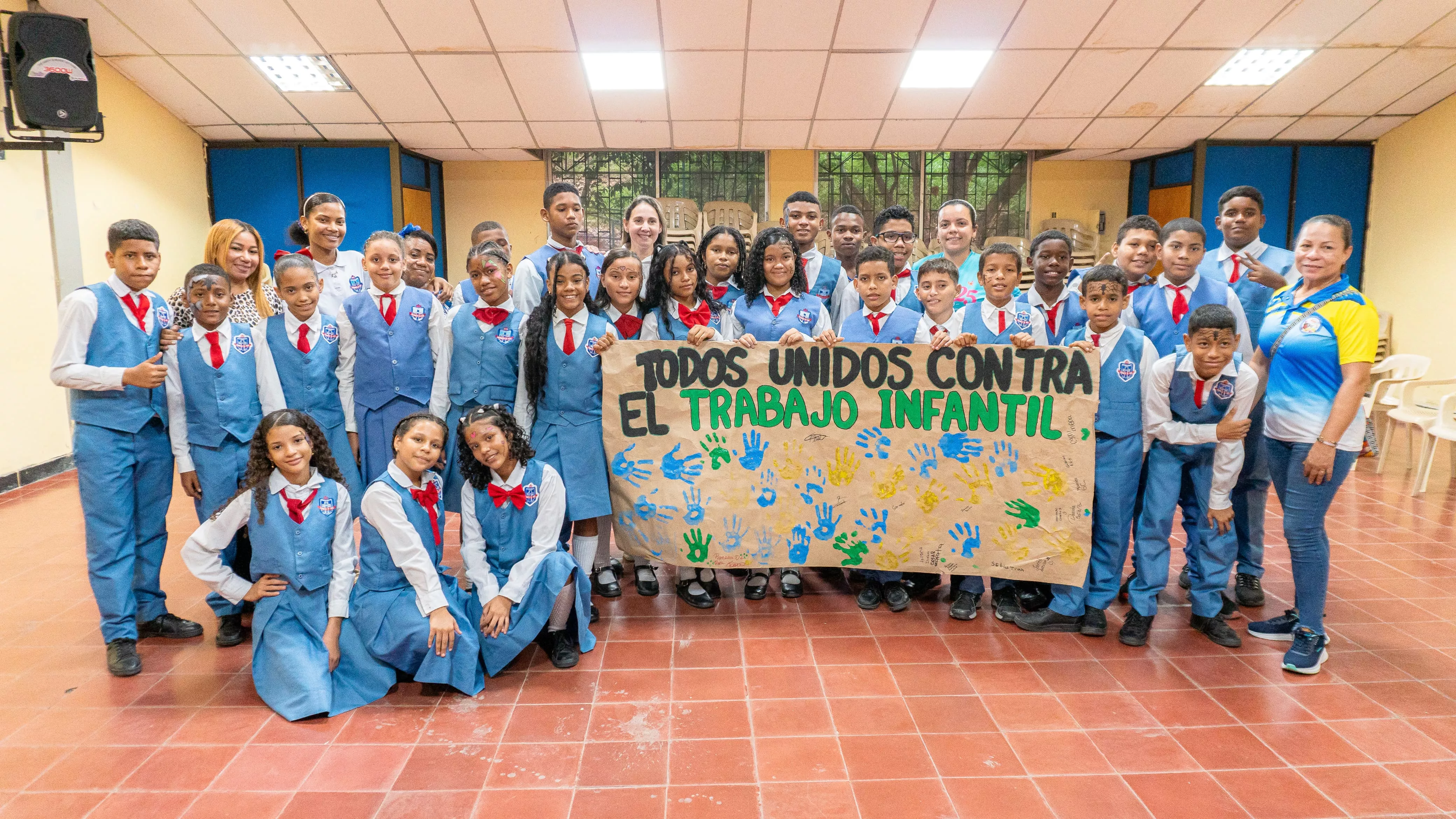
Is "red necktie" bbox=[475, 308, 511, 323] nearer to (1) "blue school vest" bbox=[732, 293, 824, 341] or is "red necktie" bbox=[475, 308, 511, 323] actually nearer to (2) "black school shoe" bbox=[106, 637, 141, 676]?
(1) "blue school vest" bbox=[732, 293, 824, 341]

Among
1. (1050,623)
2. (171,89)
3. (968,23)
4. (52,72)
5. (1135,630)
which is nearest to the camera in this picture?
(1135,630)

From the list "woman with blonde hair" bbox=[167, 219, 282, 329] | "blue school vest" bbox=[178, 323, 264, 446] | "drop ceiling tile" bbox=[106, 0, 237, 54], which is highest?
"drop ceiling tile" bbox=[106, 0, 237, 54]

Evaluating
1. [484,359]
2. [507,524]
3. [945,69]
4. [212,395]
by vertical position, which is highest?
[945,69]

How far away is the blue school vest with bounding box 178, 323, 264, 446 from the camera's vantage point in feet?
9.91

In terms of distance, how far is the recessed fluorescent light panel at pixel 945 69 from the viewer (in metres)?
6.96

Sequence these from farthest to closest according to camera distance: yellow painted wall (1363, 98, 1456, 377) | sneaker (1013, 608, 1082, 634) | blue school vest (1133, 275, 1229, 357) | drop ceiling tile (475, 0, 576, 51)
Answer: yellow painted wall (1363, 98, 1456, 377) < drop ceiling tile (475, 0, 576, 51) < blue school vest (1133, 275, 1229, 357) < sneaker (1013, 608, 1082, 634)

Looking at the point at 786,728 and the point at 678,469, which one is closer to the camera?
the point at 786,728

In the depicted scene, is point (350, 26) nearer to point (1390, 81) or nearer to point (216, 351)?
point (216, 351)

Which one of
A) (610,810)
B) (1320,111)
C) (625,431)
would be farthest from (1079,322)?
(1320,111)

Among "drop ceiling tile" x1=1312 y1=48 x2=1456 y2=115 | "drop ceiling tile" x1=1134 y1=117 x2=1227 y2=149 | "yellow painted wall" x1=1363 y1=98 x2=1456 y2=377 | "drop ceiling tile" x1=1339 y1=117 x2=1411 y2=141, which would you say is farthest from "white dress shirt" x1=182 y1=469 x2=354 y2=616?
"drop ceiling tile" x1=1339 y1=117 x2=1411 y2=141

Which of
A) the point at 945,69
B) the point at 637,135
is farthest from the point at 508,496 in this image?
the point at 637,135

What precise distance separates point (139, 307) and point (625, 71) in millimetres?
5209

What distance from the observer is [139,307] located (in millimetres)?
2988

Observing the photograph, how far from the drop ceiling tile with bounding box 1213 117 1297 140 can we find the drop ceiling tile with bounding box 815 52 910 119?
3.73m
